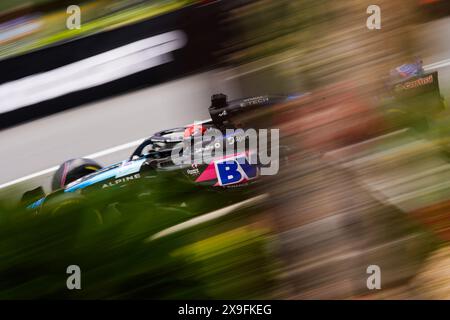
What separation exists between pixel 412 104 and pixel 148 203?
2.49 ft

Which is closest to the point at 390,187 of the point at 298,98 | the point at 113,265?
the point at 298,98

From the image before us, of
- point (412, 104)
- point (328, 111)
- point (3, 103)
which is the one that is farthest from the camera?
point (3, 103)

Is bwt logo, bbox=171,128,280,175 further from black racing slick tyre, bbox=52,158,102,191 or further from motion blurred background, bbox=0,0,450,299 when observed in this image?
motion blurred background, bbox=0,0,450,299

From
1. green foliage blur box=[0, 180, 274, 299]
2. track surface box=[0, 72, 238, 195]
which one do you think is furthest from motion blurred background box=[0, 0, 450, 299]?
track surface box=[0, 72, 238, 195]

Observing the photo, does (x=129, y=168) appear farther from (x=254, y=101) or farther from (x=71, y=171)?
(x=254, y=101)

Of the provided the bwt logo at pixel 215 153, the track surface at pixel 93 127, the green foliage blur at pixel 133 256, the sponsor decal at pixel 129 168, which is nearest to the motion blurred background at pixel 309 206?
the green foliage blur at pixel 133 256

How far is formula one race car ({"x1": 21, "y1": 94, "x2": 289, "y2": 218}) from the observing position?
1567 millimetres

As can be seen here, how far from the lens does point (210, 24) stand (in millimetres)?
1543

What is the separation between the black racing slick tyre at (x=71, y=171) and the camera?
17.8 ft

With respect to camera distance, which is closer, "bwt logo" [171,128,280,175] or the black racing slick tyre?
"bwt logo" [171,128,280,175]

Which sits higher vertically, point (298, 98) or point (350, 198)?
point (298, 98)

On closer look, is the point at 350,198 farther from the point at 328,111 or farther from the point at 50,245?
the point at 50,245

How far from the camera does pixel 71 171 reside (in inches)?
217

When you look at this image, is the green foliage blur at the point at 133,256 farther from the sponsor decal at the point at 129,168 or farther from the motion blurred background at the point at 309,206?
the sponsor decal at the point at 129,168
